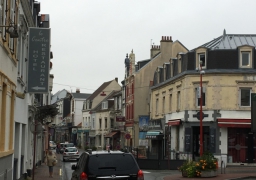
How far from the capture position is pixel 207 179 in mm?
23656

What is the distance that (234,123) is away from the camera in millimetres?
36938

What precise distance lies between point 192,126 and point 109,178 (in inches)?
1067

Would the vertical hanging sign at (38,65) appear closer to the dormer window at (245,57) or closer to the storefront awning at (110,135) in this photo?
the dormer window at (245,57)

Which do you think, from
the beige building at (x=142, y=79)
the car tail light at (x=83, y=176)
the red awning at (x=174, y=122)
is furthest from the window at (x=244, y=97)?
the car tail light at (x=83, y=176)

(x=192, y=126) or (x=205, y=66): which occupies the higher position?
(x=205, y=66)

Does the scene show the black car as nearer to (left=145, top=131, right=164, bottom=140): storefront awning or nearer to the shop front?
the shop front

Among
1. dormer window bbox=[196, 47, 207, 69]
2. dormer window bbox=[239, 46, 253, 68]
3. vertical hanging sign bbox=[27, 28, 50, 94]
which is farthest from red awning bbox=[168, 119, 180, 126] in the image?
vertical hanging sign bbox=[27, 28, 50, 94]

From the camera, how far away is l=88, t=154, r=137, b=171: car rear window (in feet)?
40.8

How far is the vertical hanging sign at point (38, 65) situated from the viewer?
22.7m

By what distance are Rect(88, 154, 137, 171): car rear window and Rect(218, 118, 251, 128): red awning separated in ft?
82.6

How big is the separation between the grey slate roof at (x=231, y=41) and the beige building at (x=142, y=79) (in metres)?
11.7

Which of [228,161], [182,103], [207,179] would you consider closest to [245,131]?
[228,161]

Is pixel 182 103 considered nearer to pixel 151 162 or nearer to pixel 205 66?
pixel 205 66

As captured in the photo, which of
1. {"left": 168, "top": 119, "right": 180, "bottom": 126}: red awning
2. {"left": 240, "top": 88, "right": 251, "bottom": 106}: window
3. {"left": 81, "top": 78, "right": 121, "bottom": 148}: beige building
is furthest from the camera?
{"left": 81, "top": 78, "right": 121, "bottom": 148}: beige building
